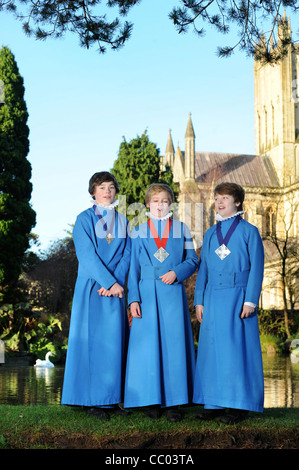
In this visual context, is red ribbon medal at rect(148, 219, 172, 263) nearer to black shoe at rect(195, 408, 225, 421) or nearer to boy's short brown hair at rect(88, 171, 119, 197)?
boy's short brown hair at rect(88, 171, 119, 197)

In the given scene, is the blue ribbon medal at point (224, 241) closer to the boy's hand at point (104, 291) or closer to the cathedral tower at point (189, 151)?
the boy's hand at point (104, 291)

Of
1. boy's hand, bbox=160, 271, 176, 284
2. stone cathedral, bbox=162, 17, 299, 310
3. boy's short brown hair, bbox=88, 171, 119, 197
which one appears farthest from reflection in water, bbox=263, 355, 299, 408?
stone cathedral, bbox=162, 17, 299, 310

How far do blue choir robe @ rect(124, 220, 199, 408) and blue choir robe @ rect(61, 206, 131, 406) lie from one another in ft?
0.39

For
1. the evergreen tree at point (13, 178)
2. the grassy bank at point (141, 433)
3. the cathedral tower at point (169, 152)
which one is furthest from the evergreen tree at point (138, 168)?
the cathedral tower at point (169, 152)

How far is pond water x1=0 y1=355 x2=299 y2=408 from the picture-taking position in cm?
747

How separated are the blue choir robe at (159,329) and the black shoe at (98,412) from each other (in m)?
0.22

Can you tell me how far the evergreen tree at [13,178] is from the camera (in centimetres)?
1819

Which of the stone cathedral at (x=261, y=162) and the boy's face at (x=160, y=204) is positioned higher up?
the stone cathedral at (x=261, y=162)

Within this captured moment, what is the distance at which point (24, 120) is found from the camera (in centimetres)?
1942

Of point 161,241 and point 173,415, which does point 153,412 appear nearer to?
point 173,415

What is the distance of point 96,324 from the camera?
4.96 m

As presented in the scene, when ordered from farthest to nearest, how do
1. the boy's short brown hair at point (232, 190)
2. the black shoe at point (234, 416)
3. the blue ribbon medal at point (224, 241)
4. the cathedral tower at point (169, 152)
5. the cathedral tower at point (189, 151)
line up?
1. the cathedral tower at point (169, 152)
2. the cathedral tower at point (189, 151)
3. the boy's short brown hair at point (232, 190)
4. the blue ribbon medal at point (224, 241)
5. the black shoe at point (234, 416)
